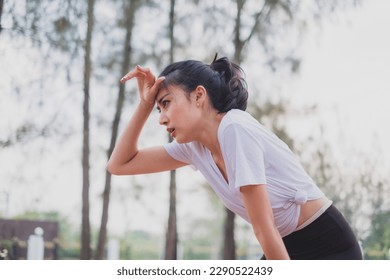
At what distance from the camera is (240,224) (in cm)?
322

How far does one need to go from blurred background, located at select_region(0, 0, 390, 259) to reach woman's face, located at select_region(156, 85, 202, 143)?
1933mm

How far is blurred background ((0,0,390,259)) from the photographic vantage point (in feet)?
8.95

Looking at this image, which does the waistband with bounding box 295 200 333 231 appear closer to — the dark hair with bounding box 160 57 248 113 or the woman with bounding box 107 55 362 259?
the woman with bounding box 107 55 362 259

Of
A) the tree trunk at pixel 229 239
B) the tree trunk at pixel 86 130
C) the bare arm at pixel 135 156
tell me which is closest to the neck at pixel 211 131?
the bare arm at pixel 135 156

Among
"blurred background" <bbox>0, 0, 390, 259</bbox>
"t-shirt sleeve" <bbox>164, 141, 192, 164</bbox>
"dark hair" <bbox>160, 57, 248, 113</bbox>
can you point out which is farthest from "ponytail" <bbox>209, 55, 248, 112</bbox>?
"blurred background" <bbox>0, 0, 390, 259</bbox>

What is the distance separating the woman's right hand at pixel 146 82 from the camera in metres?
0.88

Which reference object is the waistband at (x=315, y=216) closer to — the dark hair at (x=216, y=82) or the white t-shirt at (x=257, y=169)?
the white t-shirt at (x=257, y=169)

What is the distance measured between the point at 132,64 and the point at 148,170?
6.85ft

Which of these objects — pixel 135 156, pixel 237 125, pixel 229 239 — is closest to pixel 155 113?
pixel 229 239

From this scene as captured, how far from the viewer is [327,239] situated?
0.83 m

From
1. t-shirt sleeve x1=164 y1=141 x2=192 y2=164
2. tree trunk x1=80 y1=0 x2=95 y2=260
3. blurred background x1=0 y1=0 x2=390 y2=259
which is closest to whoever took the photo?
t-shirt sleeve x1=164 y1=141 x2=192 y2=164

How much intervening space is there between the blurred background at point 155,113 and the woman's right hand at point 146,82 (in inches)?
73.8

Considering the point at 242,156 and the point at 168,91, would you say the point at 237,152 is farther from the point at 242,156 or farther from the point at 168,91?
the point at 168,91

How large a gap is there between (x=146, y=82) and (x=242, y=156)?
23 cm
